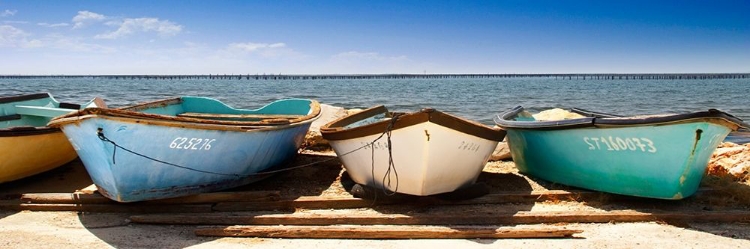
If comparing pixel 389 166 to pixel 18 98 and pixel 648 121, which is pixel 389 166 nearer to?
pixel 648 121

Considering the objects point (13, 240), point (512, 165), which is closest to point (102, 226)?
point (13, 240)

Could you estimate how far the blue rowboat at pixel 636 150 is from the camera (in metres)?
6.17

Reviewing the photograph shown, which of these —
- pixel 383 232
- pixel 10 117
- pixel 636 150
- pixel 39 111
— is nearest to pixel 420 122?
pixel 383 232

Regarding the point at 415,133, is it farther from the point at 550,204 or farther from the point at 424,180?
the point at 550,204

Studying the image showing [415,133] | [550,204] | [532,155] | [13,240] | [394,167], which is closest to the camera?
[13,240]

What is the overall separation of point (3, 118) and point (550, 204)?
346 inches

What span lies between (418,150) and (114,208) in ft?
11.8

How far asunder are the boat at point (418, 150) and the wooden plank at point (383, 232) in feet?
2.68

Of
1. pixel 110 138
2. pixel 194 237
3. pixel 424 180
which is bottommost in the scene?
pixel 194 237

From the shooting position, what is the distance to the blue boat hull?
5917 millimetres

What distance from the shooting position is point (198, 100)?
11.5m

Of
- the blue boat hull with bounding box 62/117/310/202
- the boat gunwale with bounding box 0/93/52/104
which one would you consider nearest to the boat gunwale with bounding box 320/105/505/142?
the blue boat hull with bounding box 62/117/310/202

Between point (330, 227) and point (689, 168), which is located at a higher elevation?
point (689, 168)

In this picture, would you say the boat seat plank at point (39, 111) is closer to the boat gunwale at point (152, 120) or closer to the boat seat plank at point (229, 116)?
the boat seat plank at point (229, 116)
